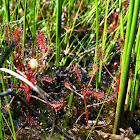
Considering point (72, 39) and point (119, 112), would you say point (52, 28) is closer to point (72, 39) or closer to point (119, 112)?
point (72, 39)

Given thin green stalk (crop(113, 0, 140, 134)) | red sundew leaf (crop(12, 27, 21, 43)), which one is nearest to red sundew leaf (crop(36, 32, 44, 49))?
red sundew leaf (crop(12, 27, 21, 43))

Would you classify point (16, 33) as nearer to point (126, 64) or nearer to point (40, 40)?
point (40, 40)

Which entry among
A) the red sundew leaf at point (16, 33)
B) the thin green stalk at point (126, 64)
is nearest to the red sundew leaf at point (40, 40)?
the red sundew leaf at point (16, 33)

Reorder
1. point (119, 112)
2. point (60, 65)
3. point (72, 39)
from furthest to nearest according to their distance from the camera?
point (72, 39) < point (60, 65) < point (119, 112)

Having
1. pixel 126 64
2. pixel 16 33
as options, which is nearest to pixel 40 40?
pixel 16 33

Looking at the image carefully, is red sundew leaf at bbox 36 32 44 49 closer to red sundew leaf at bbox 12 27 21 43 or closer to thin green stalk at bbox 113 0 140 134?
red sundew leaf at bbox 12 27 21 43

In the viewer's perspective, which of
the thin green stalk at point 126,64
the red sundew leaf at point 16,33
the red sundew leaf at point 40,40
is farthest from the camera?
the red sundew leaf at point 40,40

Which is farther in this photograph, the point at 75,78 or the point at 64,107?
the point at 75,78

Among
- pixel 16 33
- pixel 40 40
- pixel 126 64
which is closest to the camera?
pixel 126 64

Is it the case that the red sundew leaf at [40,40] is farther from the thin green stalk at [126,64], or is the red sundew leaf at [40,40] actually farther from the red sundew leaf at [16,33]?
the thin green stalk at [126,64]

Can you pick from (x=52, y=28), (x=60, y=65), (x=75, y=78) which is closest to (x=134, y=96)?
(x=75, y=78)

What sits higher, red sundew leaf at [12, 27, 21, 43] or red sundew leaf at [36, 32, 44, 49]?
red sundew leaf at [12, 27, 21, 43]
